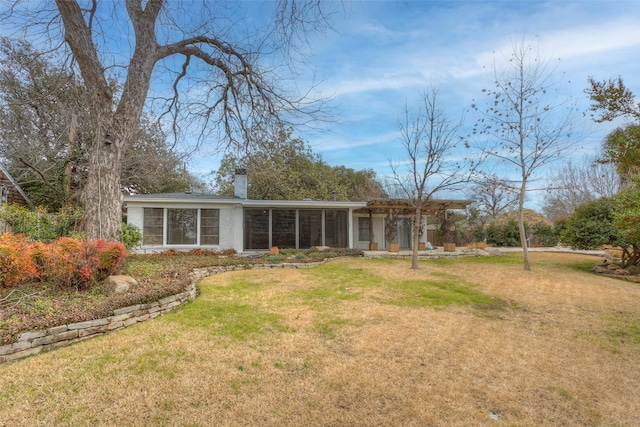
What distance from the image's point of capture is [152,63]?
8.08 meters

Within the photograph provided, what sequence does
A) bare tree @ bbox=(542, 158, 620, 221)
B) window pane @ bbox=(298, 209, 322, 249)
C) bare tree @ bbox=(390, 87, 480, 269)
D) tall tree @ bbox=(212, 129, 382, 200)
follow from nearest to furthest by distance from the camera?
bare tree @ bbox=(390, 87, 480, 269)
window pane @ bbox=(298, 209, 322, 249)
tall tree @ bbox=(212, 129, 382, 200)
bare tree @ bbox=(542, 158, 620, 221)

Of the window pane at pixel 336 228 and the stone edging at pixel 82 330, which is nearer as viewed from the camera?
the stone edging at pixel 82 330

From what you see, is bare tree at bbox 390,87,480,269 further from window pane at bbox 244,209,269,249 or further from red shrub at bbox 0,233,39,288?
red shrub at bbox 0,233,39,288

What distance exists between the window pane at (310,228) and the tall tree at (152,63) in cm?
672

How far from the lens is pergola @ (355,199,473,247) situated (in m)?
14.4

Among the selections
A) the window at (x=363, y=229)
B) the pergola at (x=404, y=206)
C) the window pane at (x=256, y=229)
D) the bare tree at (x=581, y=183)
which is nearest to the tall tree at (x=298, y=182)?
the window at (x=363, y=229)

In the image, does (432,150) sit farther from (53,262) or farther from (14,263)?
(14,263)

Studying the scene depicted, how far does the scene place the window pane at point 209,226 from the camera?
519 inches

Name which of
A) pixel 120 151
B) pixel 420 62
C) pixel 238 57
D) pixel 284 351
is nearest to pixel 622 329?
pixel 284 351

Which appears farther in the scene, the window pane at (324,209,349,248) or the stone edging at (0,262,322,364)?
the window pane at (324,209,349,248)

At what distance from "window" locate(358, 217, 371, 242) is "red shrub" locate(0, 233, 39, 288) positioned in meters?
13.3

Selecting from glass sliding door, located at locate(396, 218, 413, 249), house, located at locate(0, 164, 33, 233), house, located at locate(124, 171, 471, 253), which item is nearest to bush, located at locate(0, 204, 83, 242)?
house, located at locate(124, 171, 471, 253)

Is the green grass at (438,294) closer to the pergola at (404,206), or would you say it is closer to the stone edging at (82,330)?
the stone edging at (82,330)

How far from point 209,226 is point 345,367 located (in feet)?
35.3
